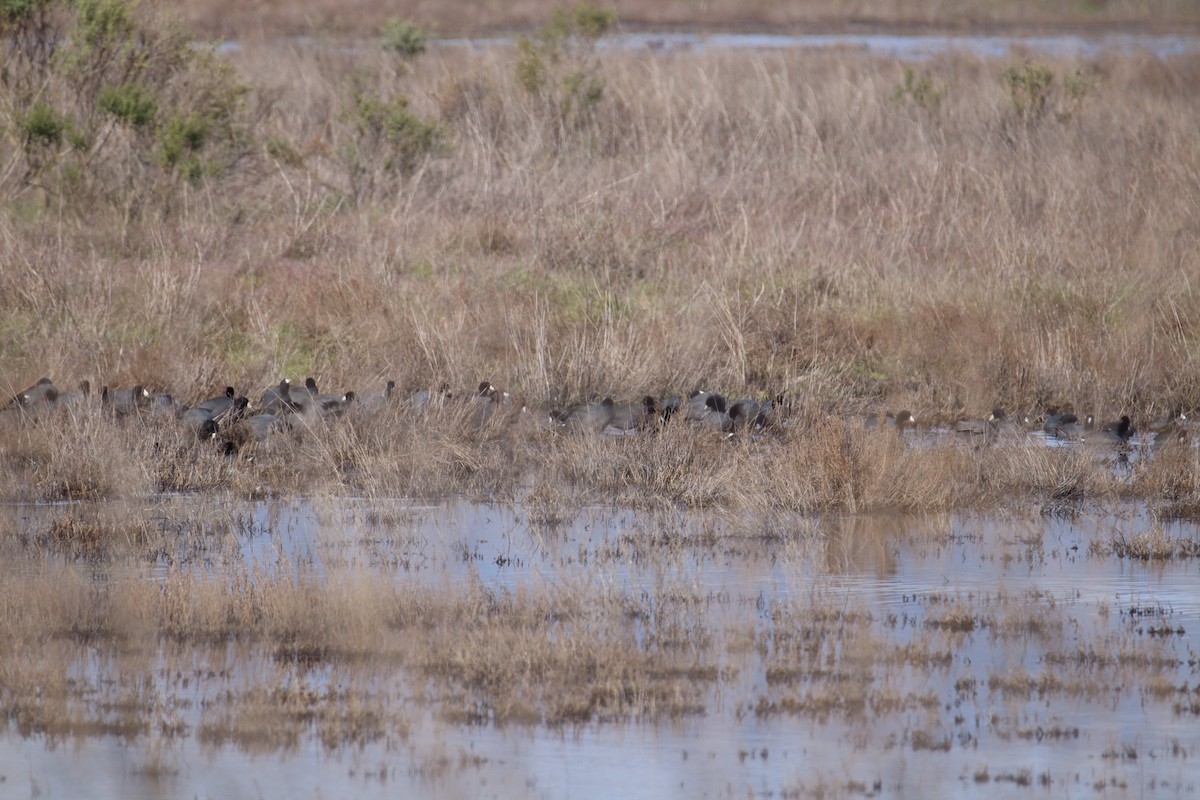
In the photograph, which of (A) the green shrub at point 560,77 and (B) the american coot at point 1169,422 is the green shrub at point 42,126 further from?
(B) the american coot at point 1169,422

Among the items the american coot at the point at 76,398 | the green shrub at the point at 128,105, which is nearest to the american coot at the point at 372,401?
the american coot at the point at 76,398

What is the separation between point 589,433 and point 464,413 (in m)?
1.26

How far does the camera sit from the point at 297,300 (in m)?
14.0

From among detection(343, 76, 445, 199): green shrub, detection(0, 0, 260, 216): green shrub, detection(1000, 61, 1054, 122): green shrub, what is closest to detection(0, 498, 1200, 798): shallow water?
detection(0, 0, 260, 216): green shrub

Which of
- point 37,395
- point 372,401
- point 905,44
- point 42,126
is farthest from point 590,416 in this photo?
point 905,44

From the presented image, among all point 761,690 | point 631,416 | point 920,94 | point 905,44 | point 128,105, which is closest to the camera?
point 761,690

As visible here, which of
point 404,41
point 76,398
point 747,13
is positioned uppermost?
point 747,13

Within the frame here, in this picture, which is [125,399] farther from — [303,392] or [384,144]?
[384,144]

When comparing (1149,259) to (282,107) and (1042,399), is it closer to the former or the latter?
(1042,399)

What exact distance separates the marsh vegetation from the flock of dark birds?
87mm

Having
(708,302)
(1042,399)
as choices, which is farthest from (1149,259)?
(708,302)

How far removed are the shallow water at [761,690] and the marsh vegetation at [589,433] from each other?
0.03 m

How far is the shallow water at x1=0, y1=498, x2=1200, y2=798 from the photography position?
5215 mm

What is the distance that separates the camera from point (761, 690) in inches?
236
